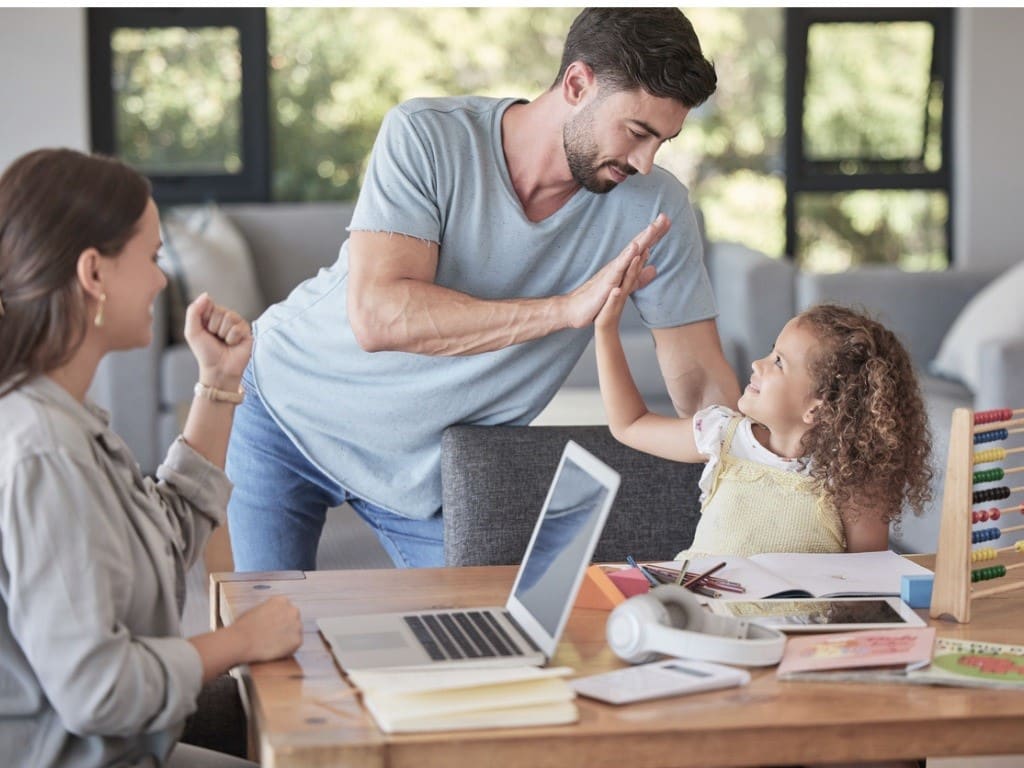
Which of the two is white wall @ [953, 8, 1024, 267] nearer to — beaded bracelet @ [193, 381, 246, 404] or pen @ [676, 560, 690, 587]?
pen @ [676, 560, 690, 587]

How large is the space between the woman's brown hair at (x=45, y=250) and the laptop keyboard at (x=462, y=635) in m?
0.49

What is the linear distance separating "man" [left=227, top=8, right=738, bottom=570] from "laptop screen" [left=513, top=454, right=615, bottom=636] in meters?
0.49

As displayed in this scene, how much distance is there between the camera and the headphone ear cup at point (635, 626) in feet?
4.86

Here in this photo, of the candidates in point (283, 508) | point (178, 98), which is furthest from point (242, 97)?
point (283, 508)

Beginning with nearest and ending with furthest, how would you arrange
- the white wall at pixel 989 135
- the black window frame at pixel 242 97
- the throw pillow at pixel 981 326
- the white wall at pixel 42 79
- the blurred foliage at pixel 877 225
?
the throw pillow at pixel 981 326
the white wall at pixel 42 79
the black window frame at pixel 242 97
the white wall at pixel 989 135
the blurred foliage at pixel 877 225

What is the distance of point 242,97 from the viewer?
5.73 meters

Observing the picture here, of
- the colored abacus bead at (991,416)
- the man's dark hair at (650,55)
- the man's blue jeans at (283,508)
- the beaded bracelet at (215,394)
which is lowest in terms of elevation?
the man's blue jeans at (283,508)

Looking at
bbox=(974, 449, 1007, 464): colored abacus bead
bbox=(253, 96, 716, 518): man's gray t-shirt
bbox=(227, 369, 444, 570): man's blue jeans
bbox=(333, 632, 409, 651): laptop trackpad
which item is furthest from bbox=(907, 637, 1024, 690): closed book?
bbox=(227, 369, 444, 570): man's blue jeans

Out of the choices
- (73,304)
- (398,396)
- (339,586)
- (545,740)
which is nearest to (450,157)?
(398,396)

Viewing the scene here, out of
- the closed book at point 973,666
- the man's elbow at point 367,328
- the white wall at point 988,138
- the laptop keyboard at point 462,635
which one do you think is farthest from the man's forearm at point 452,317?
the white wall at point 988,138

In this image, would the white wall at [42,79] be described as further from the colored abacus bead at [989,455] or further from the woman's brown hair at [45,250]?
the colored abacus bead at [989,455]

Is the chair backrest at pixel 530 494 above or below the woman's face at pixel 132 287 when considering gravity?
below

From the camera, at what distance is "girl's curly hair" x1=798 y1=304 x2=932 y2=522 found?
2014mm

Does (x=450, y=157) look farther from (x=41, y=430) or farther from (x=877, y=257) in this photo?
(x=877, y=257)
